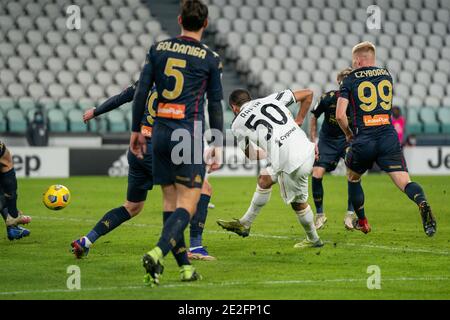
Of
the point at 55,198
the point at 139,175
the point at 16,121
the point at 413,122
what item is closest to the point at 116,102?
the point at 139,175

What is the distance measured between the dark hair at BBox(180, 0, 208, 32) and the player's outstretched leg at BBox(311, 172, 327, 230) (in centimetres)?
550

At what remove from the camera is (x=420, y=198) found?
9805 millimetres

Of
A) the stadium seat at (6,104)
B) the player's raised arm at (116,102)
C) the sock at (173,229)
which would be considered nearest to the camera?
the sock at (173,229)

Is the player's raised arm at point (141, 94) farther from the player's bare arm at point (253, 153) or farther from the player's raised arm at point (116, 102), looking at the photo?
the player's bare arm at point (253, 153)

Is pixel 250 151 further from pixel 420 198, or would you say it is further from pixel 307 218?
pixel 420 198

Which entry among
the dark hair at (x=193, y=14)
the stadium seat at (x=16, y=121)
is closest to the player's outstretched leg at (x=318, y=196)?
the dark hair at (x=193, y=14)

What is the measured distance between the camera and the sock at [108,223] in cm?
900

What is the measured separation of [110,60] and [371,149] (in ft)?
55.5

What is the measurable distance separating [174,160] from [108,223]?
2138mm

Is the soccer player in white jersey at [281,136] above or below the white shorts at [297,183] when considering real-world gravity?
above

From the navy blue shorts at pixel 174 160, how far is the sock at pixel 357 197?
4.33 metres

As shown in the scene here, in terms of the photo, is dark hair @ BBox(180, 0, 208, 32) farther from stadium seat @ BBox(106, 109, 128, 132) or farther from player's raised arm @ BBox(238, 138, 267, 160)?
stadium seat @ BBox(106, 109, 128, 132)
